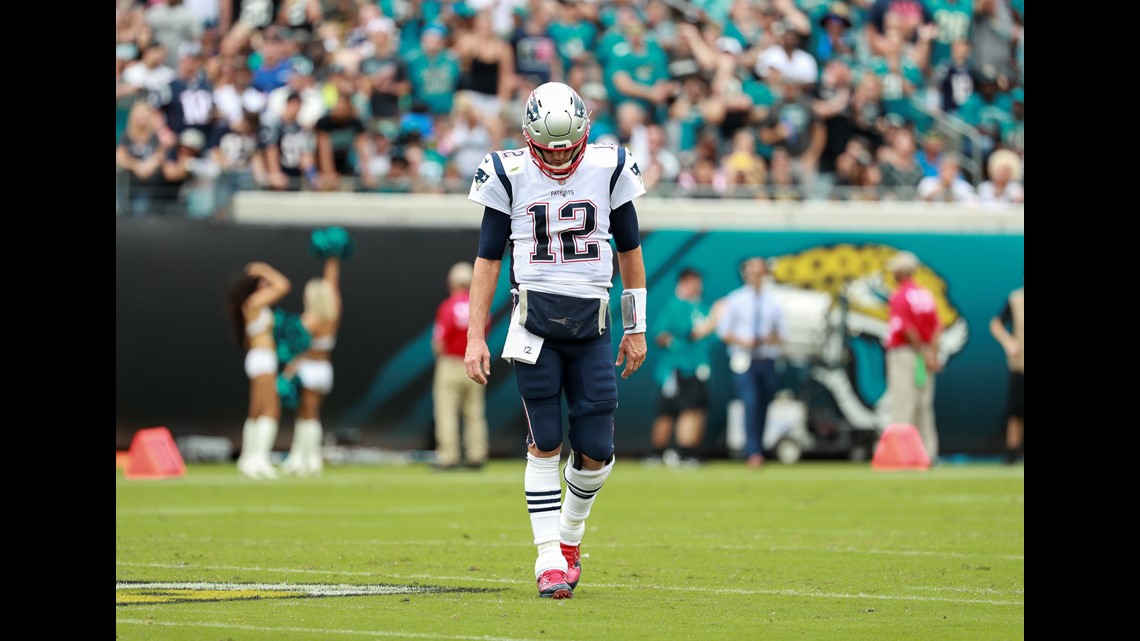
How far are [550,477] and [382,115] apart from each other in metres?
13.8

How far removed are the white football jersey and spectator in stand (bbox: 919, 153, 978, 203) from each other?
46.9 ft

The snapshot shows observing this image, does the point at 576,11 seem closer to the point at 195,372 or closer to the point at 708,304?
the point at 708,304

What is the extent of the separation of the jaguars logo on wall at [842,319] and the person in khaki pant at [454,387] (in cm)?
425

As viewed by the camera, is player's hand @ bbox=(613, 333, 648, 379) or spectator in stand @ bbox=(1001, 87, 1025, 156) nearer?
player's hand @ bbox=(613, 333, 648, 379)

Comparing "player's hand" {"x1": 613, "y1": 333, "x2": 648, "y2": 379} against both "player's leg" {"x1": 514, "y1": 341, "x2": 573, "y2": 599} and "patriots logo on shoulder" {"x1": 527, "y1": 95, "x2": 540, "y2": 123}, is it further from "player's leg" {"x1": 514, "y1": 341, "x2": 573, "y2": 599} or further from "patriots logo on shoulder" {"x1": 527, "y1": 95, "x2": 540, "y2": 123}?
"patriots logo on shoulder" {"x1": 527, "y1": 95, "x2": 540, "y2": 123}

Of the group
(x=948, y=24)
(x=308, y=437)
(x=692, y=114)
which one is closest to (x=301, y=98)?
(x=692, y=114)

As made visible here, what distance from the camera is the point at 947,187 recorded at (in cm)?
2247

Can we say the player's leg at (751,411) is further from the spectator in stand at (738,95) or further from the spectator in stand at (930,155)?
the spectator in stand at (930,155)

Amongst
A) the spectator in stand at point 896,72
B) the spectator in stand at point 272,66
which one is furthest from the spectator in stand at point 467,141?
the spectator in stand at point 896,72

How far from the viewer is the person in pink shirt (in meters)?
20.1

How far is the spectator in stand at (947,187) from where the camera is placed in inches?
877

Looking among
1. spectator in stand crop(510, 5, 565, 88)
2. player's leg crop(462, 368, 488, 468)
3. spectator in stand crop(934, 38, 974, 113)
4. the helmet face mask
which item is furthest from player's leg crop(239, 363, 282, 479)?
spectator in stand crop(934, 38, 974, 113)

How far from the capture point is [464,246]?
20.7m

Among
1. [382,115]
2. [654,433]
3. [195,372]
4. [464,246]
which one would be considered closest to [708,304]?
[654,433]
